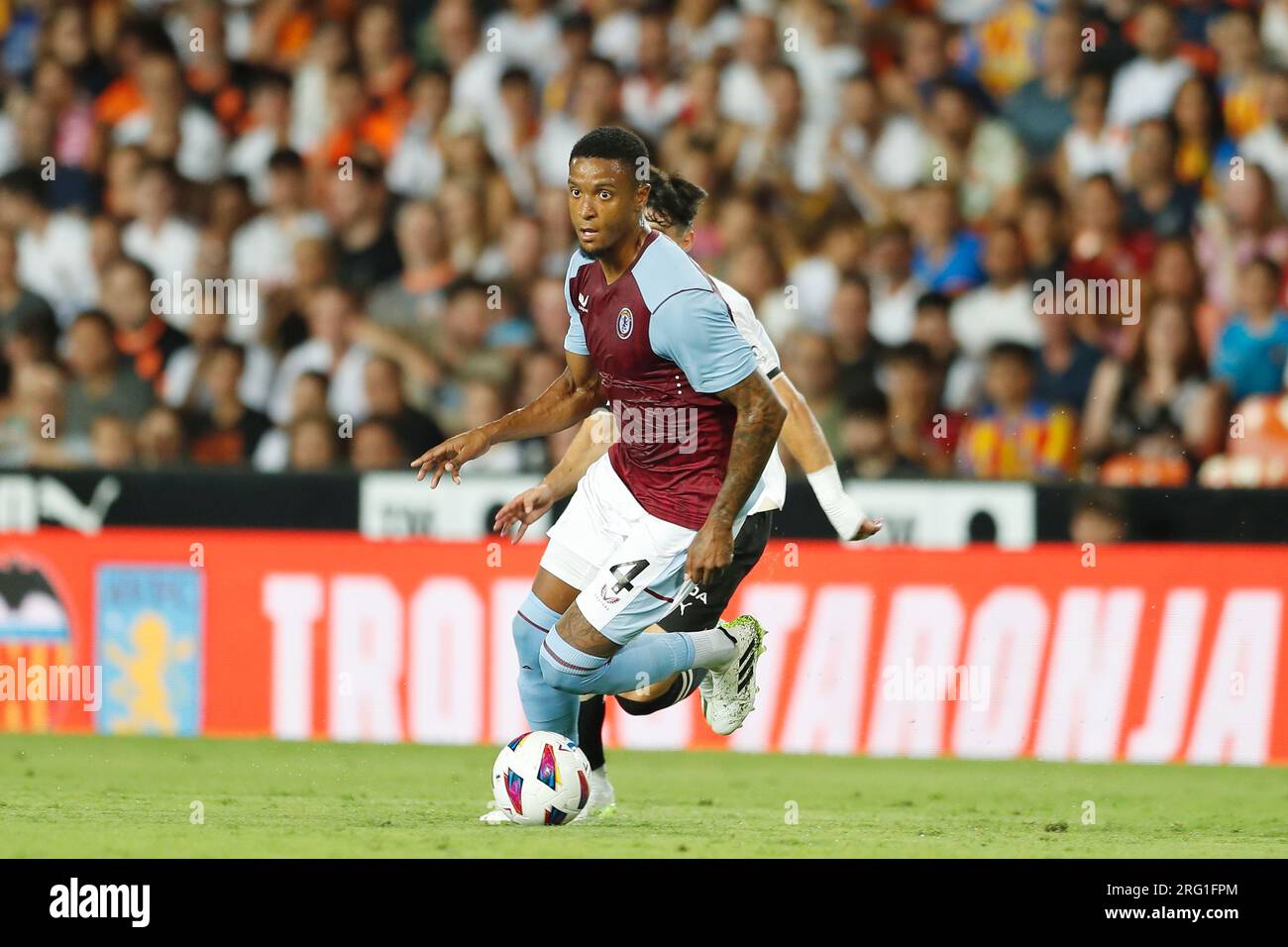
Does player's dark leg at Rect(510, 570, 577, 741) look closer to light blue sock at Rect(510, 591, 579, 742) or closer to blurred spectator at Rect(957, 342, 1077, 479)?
light blue sock at Rect(510, 591, 579, 742)

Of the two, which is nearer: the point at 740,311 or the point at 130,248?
the point at 740,311

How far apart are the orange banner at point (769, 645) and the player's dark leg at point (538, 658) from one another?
2729mm

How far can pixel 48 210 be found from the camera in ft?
41.5

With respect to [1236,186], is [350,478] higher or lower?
lower

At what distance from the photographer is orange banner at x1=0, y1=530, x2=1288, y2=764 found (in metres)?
9.29

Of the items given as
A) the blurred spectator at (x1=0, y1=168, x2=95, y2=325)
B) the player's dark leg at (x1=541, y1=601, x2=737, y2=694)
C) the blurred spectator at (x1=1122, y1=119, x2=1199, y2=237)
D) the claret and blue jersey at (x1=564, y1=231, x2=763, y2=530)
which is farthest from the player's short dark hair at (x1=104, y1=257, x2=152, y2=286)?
the player's dark leg at (x1=541, y1=601, x2=737, y2=694)

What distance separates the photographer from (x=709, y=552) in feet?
20.7

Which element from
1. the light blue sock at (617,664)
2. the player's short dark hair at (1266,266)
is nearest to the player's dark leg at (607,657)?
the light blue sock at (617,664)

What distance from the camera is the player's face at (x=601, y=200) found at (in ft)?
20.5

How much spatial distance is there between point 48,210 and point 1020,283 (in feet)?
19.6

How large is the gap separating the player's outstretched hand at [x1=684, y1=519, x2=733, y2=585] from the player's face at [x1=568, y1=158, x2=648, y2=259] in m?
0.94

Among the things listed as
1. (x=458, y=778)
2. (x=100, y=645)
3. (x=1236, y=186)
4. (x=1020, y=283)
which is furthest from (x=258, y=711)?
(x=1236, y=186)

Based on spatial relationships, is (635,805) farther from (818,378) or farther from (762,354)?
(818,378)

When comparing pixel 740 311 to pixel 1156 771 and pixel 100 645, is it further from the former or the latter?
pixel 100 645
